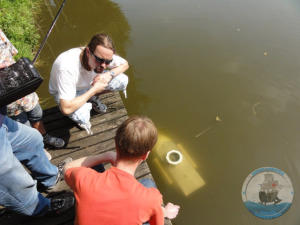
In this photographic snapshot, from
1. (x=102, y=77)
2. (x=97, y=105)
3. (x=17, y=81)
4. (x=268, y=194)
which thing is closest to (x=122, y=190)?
(x=17, y=81)

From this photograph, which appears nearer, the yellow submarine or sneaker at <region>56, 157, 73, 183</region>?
sneaker at <region>56, 157, 73, 183</region>

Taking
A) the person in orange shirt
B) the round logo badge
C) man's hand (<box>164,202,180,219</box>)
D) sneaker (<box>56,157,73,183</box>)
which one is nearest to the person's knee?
sneaker (<box>56,157,73,183</box>)

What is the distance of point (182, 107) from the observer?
4703mm

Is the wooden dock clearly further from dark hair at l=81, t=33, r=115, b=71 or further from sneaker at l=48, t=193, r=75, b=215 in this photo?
dark hair at l=81, t=33, r=115, b=71

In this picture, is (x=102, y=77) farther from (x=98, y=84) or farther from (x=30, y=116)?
(x=30, y=116)

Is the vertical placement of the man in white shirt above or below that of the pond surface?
above

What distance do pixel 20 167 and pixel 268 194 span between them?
3.23m

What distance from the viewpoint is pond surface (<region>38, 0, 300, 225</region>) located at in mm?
3695

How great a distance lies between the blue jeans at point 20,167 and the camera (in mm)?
1738

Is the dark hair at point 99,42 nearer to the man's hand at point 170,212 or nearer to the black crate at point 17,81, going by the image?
the black crate at point 17,81

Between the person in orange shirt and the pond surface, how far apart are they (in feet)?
7.01

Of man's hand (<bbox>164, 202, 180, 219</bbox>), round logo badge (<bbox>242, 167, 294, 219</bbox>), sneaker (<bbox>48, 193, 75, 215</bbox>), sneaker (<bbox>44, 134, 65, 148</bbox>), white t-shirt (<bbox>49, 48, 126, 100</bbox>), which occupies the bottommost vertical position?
round logo badge (<bbox>242, 167, 294, 219</bbox>)

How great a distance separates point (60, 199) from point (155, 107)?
271 cm

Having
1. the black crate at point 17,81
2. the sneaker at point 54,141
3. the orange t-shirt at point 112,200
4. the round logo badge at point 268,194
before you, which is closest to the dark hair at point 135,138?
the orange t-shirt at point 112,200
